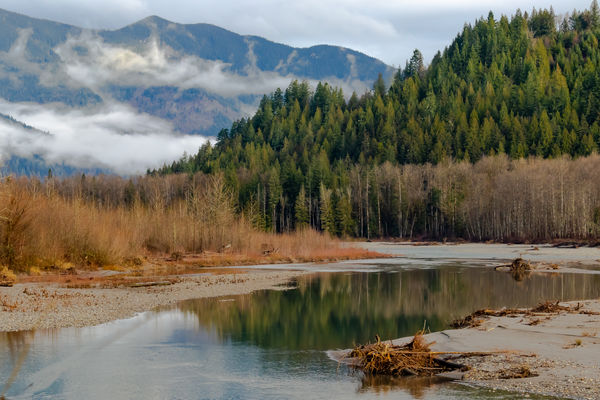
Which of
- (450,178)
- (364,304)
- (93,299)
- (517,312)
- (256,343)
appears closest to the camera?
(256,343)

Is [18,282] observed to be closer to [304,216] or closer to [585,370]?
[585,370]

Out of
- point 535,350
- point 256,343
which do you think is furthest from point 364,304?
point 535,350

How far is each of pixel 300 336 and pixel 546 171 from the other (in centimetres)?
10827

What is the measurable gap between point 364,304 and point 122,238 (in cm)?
3399

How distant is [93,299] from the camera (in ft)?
124

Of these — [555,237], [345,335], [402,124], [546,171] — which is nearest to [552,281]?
[345,335]

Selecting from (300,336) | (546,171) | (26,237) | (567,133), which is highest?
(567,133)

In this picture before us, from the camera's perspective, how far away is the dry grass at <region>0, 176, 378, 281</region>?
52.0m

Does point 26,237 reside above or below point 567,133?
below

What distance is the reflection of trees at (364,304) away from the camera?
2902cm

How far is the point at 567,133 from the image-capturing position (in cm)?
16162

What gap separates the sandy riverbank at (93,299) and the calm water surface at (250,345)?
1.77 meters

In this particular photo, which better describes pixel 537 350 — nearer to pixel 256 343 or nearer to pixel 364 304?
pixel 256 343

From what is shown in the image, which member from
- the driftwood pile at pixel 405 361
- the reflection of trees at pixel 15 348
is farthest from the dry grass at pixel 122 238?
the driftwood pile at pixel 405 361
